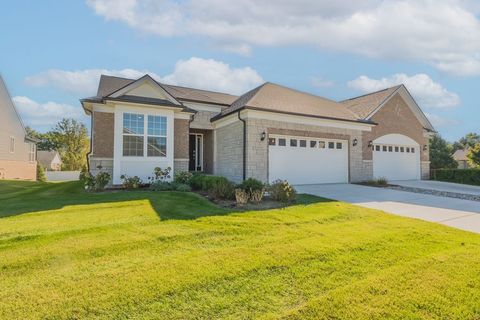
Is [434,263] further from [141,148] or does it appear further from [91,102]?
[91,102]

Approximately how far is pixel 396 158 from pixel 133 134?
16.4m

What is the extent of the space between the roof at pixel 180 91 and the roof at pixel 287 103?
2344mm

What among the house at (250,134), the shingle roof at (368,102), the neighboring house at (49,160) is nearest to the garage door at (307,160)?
the house at (250,134)

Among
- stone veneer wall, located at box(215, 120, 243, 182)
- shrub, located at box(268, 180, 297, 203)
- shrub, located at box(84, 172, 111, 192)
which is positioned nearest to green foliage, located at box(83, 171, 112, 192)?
shrub, located at box(84, 172, 111, 192)

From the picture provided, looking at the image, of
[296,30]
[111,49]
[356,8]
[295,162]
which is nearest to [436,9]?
[356,8]

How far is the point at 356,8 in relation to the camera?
32.3 ft

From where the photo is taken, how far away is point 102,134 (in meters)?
13.0

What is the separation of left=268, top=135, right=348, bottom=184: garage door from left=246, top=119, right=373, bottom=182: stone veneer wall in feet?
1.04

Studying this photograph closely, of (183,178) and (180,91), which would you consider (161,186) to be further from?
(180,91)

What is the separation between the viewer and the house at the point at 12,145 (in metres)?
24.8

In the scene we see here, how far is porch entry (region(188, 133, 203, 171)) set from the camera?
59.9ft

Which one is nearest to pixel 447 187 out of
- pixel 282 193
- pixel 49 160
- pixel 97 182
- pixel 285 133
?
pixel 285 133

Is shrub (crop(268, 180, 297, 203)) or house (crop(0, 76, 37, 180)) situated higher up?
house (crop(0, 76, 37, 180))

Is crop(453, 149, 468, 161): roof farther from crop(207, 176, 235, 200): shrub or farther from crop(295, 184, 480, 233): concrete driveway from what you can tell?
crop(207, 176, 235, 200): shrub
